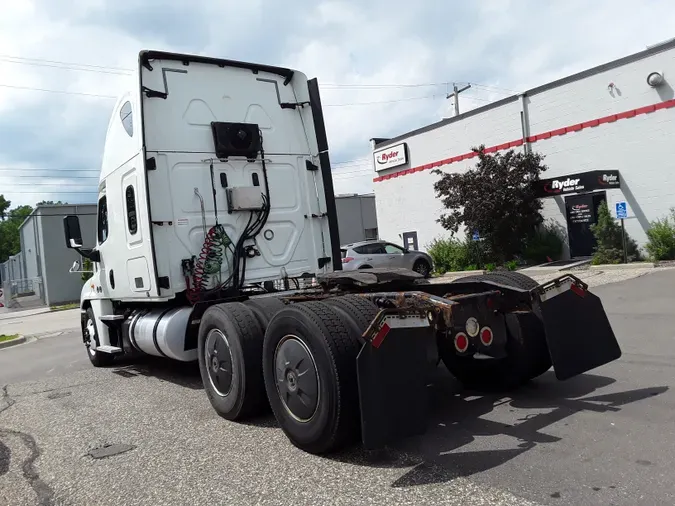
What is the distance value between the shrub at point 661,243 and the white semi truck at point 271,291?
40.6 ft

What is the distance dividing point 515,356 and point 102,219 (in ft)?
19.2

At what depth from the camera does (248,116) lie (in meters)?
7.34

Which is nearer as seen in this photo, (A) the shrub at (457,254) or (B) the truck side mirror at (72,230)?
(B) the truck side mirror at (72,230)

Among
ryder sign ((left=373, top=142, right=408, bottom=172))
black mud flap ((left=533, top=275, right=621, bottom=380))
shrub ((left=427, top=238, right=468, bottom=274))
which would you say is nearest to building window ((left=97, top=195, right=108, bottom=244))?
black mud flap ((left=533, top=275, right=621, bottom=380))

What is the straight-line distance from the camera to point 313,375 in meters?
4.26

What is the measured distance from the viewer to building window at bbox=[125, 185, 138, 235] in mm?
7023

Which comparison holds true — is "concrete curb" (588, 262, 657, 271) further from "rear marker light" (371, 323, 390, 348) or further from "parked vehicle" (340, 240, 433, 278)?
"rear marker light" (371, 323, 390, 348)

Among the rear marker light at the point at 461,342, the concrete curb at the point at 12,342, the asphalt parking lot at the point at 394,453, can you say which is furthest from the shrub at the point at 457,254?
the rear marker light at the point at 461,342

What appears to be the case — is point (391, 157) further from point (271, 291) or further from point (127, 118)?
point (127, 118)

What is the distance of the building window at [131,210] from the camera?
7023mm

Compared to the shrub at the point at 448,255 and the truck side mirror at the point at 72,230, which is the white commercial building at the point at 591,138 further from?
the truck side mirror at the point at 72,230

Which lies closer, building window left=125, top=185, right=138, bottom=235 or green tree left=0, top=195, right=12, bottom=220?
building window left=125, top=185, right=138, bottom=235

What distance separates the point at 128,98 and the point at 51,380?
173 inches

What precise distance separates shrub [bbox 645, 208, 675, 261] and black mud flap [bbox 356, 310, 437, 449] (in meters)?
14.8
